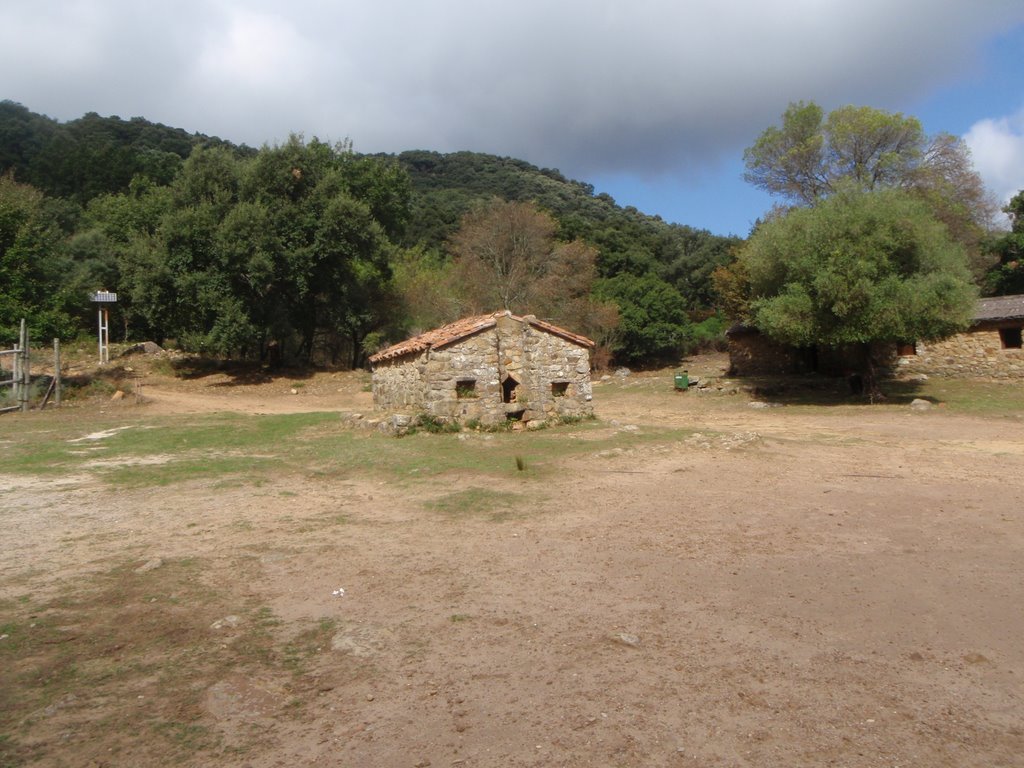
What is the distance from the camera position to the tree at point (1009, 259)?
35125 millimetres

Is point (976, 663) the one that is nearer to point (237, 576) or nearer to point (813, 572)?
point (813, 572)

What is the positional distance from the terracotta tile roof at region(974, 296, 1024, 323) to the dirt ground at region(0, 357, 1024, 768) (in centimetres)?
1714

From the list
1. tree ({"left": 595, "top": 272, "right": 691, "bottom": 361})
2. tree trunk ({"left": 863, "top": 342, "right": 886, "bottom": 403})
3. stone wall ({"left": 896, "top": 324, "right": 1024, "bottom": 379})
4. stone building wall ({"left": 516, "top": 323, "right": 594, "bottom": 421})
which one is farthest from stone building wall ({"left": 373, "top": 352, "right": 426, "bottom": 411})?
tree ({"left": 595, "top": 272, "right": 691, "bottom": 361})

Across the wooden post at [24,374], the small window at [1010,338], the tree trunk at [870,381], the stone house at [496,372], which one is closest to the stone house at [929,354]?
the small window at [1010,338]

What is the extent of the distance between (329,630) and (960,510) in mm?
7547

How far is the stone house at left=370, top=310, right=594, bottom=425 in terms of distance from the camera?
16688 millimetres

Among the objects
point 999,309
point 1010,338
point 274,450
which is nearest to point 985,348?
point 1010,338

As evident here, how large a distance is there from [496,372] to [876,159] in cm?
2515

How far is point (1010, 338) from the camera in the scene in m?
26.0

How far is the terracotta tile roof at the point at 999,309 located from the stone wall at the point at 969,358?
0.38 m

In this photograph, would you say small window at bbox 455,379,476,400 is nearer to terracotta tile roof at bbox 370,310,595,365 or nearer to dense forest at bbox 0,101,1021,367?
terracotta tile roof at bbox 370,310,595,365

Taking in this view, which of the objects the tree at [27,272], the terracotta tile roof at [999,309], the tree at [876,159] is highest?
the tree at [876,159]

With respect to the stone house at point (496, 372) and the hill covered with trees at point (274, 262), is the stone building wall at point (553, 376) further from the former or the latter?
the hill covered with trees at point (274, 262)

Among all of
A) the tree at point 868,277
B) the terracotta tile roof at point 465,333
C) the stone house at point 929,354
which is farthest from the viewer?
the stone house at point 929,354
